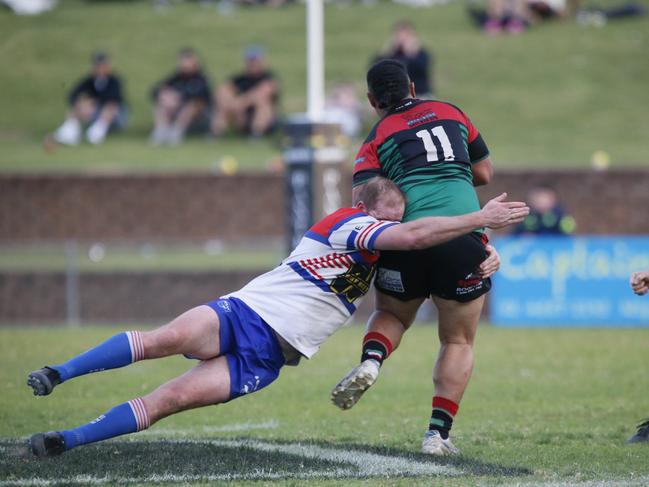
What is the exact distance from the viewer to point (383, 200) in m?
6.12

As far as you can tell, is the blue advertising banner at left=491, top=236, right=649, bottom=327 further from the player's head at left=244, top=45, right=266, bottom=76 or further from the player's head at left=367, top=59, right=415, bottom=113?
the player's head at left=244, top=45, right=266, bottom=76

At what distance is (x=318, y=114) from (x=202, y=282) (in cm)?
289

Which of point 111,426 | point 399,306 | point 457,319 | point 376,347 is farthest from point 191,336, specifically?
point 457,319

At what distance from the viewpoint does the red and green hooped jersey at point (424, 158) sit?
620 centimetres

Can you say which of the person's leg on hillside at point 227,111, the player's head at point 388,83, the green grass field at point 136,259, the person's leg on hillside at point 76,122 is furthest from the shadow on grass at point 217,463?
the person's leg on hillside at point 76,122

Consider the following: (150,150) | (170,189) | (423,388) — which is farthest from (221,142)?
(423,388)

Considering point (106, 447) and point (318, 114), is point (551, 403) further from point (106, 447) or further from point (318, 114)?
point (318, 114)

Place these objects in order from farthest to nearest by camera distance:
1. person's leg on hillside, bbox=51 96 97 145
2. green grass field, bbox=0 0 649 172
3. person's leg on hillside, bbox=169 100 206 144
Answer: person's leg on hillside, bbox=51 96 97 145 < person's leg on hillside, bbox=169 100 206 144 < green grass field, bbox=0 0 649 172

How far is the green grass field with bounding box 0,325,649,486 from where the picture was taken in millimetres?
5758

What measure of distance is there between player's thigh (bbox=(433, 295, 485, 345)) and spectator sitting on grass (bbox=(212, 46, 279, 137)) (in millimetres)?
16373

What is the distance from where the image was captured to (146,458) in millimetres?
6180

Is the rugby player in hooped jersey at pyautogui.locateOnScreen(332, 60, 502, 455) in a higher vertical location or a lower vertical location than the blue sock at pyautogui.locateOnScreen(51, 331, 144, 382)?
higher

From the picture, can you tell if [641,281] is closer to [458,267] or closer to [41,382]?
[458,267]

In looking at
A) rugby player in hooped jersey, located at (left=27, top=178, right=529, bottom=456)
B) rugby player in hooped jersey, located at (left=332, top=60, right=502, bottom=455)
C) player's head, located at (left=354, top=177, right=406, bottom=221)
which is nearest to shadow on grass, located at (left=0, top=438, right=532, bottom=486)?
rugby player in hooped jersey, located at (left=27, top=178, right=529, bottom=456)
